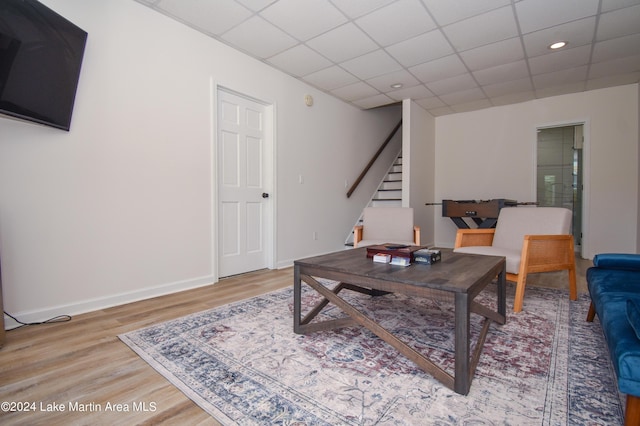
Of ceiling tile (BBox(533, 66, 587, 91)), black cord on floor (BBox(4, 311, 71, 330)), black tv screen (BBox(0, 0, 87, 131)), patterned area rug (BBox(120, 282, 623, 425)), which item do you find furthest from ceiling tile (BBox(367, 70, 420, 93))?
black cord on floor (BBox(4, 311, 71, 330))

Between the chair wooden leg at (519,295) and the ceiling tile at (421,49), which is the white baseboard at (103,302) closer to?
the chair wooden leg at (519,295)

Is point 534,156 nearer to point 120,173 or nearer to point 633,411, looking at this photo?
point 633,411

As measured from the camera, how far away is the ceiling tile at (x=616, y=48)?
3193 millimetres

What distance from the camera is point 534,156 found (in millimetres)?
5133

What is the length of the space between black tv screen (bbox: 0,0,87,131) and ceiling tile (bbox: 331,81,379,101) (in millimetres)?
3145

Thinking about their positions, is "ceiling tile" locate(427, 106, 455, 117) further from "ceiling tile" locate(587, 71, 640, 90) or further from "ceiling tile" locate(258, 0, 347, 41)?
"ceiling tile" locate(258, 0, 347, 41)

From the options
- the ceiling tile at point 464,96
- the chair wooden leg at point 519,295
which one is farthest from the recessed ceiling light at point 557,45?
the chair wooden leg at point 519,295

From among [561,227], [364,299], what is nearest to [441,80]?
[561,227]

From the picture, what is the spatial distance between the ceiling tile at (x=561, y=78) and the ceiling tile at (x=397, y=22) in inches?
88.1

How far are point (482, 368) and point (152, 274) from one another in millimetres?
2588

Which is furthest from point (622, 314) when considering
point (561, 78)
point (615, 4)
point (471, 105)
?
point (471, 105)

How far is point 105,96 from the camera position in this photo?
2.42 m

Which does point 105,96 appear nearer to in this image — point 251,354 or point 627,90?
point 251,354

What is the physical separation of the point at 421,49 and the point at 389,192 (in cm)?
290
